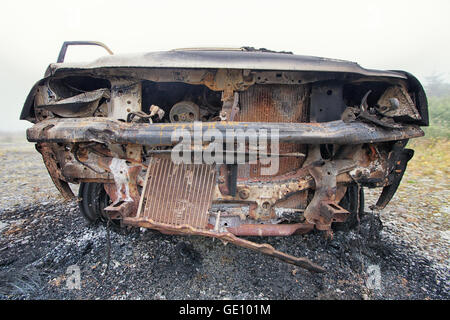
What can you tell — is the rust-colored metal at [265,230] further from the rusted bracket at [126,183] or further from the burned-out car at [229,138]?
the rusted bracket at [126,183]

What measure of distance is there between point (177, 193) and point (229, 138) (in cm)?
55

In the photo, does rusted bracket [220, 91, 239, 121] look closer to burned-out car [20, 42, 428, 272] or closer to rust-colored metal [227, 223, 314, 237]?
burned-out car [20, 42, 428, 272]

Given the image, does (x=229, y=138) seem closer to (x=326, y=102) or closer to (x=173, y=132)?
(x=173, y=132)

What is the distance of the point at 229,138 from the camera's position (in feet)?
4.44

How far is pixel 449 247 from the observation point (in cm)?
189

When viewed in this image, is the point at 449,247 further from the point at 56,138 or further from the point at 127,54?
the point at 56,138

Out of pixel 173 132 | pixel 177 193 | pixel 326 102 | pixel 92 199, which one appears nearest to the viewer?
pixel 173 132

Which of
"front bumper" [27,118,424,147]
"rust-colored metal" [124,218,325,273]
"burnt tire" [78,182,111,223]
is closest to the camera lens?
"rust-colored metal" [124,218,325,273]

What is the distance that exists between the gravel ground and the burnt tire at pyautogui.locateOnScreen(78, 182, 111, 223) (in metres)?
0.16

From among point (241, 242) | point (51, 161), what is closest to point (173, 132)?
point (241, 242)

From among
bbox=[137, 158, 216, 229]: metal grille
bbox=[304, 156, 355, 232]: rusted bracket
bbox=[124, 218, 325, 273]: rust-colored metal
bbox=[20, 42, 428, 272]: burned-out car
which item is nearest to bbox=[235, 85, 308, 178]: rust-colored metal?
bbox=[20, 42, 428, 272]: burned-out car

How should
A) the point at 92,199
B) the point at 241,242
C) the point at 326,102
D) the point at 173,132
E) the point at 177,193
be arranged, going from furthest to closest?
the point at 92,199
the point at 326,102
the point at 177,193
the point at 173,132
the point at 241,242

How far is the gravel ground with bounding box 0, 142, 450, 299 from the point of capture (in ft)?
4.66
